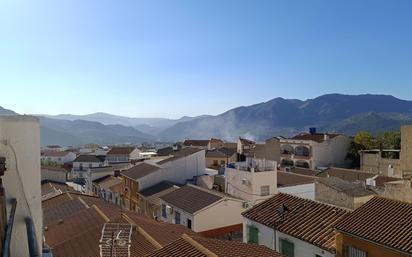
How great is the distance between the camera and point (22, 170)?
4387 mm

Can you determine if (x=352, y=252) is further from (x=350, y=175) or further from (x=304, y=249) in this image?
(x=350, y=175)

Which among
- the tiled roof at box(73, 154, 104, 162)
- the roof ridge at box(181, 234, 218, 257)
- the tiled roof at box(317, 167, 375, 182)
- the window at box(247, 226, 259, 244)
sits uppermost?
the roof ridge at box(181, 234, 218, 257)

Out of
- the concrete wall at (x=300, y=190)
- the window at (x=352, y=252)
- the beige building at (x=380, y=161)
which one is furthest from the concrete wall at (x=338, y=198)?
the beige building at (x=380, y=161)

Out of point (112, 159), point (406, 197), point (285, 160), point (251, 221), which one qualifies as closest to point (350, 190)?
point (406, 197)

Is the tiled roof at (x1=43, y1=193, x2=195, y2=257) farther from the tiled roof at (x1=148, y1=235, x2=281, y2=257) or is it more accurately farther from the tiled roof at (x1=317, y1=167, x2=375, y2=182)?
the tiled roof at (x1=317, y1=167, x2=375, y2=182)

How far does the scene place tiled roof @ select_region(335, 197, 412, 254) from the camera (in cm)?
1461

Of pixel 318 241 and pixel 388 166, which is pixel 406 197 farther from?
pixel 388 166

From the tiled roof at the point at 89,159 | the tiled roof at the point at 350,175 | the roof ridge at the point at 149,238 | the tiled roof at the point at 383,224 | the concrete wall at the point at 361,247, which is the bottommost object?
the tiled roof at the point at 89,159

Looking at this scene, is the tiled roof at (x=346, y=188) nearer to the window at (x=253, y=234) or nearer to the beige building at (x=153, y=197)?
the window at (x=253, y=234)

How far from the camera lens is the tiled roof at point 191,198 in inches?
1061

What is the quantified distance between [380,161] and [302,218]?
4603 centimetres

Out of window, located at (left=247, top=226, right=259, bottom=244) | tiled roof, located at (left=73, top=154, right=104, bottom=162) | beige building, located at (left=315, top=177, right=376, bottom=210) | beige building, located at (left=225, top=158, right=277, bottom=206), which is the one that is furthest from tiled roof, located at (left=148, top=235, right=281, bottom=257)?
tiled roof, located at (left=73, top=154, right=104, bottom=162)

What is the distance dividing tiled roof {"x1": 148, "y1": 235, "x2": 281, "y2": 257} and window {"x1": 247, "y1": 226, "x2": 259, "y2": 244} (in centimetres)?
769

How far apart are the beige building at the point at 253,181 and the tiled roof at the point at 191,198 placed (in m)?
3.29
